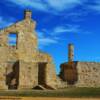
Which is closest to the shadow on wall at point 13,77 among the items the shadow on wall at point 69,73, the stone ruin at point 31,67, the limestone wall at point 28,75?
the stone ruin at point 31,67

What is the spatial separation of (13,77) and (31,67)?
Answer: 2214 mm

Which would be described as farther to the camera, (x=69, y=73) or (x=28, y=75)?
(x=69, y=73)

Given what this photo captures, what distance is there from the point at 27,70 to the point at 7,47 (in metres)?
4.58

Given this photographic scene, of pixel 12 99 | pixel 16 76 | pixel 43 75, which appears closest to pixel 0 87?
pixel 16 76

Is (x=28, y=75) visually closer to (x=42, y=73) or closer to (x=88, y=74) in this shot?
(x=42, y=73)

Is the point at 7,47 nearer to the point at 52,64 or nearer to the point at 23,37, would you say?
the point at 23,37

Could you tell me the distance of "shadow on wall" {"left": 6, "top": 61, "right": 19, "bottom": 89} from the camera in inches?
1609

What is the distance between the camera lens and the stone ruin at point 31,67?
4119cm

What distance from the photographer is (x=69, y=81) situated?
45875 millimetres

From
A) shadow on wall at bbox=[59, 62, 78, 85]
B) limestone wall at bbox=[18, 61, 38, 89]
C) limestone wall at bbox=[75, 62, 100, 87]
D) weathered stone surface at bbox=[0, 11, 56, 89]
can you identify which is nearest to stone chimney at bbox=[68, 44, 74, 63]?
shadow on wall at bbox=[59, 62, 78, 85]

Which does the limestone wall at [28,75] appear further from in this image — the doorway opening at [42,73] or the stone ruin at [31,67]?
the doorway opening at [42,73]

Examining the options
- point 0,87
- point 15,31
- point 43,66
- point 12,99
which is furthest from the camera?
point 15,31

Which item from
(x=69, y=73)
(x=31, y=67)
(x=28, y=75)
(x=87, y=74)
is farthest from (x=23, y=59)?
(x=87, y=74)

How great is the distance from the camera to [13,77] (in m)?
41.3
